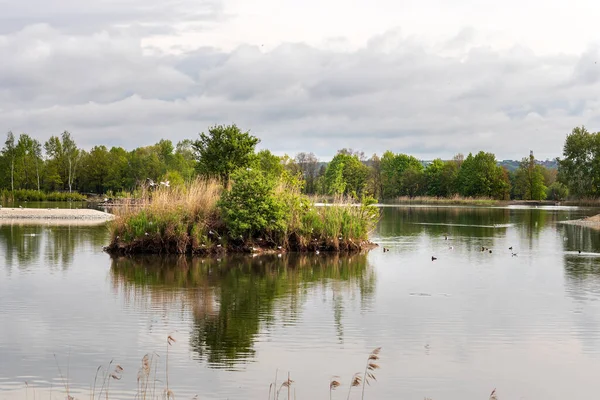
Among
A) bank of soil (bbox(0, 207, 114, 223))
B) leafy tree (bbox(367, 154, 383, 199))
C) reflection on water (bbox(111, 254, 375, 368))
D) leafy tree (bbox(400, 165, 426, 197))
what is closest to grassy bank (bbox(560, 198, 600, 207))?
leafy tree (bbox(400, 165, 426, 197))

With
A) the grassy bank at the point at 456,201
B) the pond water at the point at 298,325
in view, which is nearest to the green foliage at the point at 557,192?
the grassy bank at the point at 456,201

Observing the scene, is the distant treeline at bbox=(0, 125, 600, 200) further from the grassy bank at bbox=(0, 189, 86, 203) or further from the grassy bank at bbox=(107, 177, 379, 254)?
the grassy bank at bbox=(107, 177, 379, 254)

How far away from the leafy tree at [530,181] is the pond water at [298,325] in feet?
299

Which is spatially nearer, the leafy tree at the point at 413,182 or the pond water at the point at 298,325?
the pond water at the point at 298,325

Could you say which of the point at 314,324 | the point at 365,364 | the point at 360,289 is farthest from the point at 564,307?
the point at 365,364

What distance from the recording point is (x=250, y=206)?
82.7 feet

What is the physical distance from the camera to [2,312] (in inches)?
553

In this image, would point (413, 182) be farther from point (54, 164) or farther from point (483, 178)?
point (54, 164)

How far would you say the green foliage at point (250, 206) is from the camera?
25188 mm

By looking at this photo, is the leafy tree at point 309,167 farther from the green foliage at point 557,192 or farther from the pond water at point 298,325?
the pond water at point 298,325

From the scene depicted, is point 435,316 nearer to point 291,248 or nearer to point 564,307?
point 564,307

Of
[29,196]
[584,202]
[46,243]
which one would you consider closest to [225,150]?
[46,243]

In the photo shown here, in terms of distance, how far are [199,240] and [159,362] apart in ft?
48.7

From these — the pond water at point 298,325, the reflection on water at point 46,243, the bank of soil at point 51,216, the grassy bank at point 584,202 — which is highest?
the grassy bank at point 584,202
